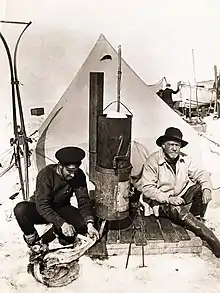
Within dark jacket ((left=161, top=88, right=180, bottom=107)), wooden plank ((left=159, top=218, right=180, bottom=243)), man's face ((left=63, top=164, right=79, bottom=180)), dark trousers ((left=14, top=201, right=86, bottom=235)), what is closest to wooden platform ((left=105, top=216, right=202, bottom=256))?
wooden plank ((left=159, top=218, right=180, bottom=243))

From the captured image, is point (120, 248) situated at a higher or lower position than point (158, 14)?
lower

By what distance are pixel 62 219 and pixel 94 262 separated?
16cm

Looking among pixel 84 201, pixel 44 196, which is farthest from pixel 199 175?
pixel 44 196

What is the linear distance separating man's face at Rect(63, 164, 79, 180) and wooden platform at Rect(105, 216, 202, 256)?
21cm

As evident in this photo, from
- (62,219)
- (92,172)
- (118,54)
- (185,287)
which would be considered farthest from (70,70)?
(185,287)

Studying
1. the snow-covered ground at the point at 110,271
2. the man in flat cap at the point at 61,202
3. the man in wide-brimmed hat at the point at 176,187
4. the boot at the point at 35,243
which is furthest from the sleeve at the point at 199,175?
the boot at the point at 35,243

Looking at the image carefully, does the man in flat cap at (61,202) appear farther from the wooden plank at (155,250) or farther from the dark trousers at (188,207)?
the dark trousers at (188,207)

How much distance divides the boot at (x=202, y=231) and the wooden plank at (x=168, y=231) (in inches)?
1.8

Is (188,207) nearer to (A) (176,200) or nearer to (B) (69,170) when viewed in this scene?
(A) (176,200)

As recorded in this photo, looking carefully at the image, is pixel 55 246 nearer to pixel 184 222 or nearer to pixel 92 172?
pixel 92 172

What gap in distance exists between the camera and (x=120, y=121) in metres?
1.37

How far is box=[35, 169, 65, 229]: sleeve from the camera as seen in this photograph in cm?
137

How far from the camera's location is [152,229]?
143 cm

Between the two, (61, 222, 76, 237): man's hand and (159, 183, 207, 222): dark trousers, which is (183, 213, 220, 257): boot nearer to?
(159, 183, 207, 222): dark trousers
